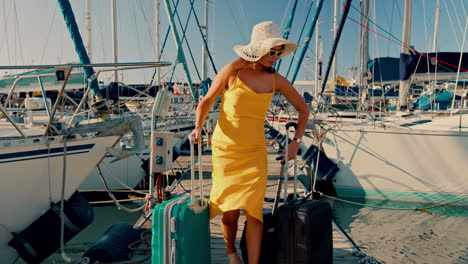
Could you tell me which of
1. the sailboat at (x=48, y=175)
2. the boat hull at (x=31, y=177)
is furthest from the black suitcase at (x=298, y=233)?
the boat hull at (x=31, y=177)

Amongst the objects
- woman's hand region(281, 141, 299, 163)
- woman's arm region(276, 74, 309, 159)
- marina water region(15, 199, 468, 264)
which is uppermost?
woman's arm region(276, 74, 309, 159)

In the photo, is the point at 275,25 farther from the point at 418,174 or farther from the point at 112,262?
the point at 418,174

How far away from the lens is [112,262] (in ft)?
9.49

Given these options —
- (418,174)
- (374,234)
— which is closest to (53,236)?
(374,234)

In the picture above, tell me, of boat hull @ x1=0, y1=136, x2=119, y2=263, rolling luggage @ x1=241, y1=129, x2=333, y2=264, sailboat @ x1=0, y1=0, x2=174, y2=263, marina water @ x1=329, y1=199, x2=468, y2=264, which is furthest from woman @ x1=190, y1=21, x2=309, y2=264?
marina water @ x1=329, y1=199, x2=468, y2=264

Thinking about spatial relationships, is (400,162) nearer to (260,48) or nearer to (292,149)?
(292,149)

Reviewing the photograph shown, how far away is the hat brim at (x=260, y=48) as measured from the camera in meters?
2.09

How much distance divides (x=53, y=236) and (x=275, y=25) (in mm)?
3278

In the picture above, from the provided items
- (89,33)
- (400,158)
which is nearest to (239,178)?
(400,158)

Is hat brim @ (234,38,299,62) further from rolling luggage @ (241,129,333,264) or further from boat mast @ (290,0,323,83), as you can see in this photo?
boat mast @ (290,0,323,83)

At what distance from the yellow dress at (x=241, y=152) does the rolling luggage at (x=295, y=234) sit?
0.14 meters

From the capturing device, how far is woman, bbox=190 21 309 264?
213cm

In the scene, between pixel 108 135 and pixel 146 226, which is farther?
pixel 108 135

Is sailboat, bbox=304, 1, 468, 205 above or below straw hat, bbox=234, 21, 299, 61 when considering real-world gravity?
below
